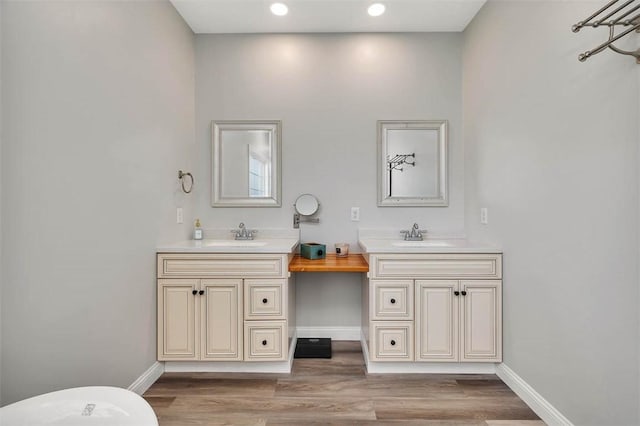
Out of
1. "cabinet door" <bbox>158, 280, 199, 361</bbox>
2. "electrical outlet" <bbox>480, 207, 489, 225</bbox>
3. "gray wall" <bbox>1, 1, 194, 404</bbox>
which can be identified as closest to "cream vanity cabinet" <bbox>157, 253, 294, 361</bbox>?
"cabinet door" <bbox>158, 280, 199, 361</bbox>

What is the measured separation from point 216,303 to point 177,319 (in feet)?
0.92

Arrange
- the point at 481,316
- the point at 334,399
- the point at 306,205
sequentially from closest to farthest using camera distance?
the point at 334,399
the point at 481,316
the point at 306,205

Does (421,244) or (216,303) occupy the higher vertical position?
(421,244)

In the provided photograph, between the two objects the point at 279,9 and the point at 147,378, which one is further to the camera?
the point at 279,9

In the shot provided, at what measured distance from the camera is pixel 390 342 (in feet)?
7.31

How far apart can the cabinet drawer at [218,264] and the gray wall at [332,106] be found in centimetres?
66

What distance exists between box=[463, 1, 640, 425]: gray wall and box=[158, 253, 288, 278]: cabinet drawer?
1.49 m

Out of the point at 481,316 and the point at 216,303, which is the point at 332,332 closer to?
the point at 216,303

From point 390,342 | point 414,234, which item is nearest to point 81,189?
point 390,342

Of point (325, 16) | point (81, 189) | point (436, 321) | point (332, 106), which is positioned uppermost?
point (325, 16)

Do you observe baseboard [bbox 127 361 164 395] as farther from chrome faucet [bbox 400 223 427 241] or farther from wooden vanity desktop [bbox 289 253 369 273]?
chrome faucet [bbox 400 223 427 241]

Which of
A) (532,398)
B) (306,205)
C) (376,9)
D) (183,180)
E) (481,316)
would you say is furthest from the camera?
(306,205)

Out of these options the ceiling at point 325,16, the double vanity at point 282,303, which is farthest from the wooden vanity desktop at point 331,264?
the ceiling at point 325,16

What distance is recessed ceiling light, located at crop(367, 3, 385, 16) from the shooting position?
244 cm
